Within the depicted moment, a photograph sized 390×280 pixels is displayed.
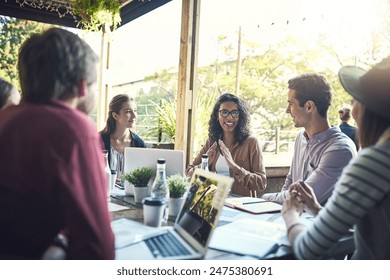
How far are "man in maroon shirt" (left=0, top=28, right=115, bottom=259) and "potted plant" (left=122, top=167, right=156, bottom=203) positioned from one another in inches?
36.9

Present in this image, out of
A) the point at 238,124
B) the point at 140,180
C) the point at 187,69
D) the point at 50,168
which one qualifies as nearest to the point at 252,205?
the point at 140,180

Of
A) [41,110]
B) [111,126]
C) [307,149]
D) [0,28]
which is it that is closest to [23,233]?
[41,110]

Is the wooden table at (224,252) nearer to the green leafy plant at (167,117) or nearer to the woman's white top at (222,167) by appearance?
the woman's white top at (222,167)

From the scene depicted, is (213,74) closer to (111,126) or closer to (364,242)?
(111,126)

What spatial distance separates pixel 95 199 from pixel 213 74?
801cm

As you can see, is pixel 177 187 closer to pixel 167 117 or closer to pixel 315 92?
pixel 315 92

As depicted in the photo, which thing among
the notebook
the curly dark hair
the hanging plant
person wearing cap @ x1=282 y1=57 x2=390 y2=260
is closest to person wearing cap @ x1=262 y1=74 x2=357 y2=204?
the notebook

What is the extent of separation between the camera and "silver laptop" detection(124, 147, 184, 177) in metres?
1.97

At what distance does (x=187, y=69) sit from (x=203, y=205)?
259 cm

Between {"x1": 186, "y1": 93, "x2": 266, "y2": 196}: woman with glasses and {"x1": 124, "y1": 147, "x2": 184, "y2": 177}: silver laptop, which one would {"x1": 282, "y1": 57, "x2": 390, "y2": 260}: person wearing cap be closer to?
{"x1": 124, "y1": 147, "x2": 184, "y2": 177}: silver laptop

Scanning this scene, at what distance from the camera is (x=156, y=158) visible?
1990mm
